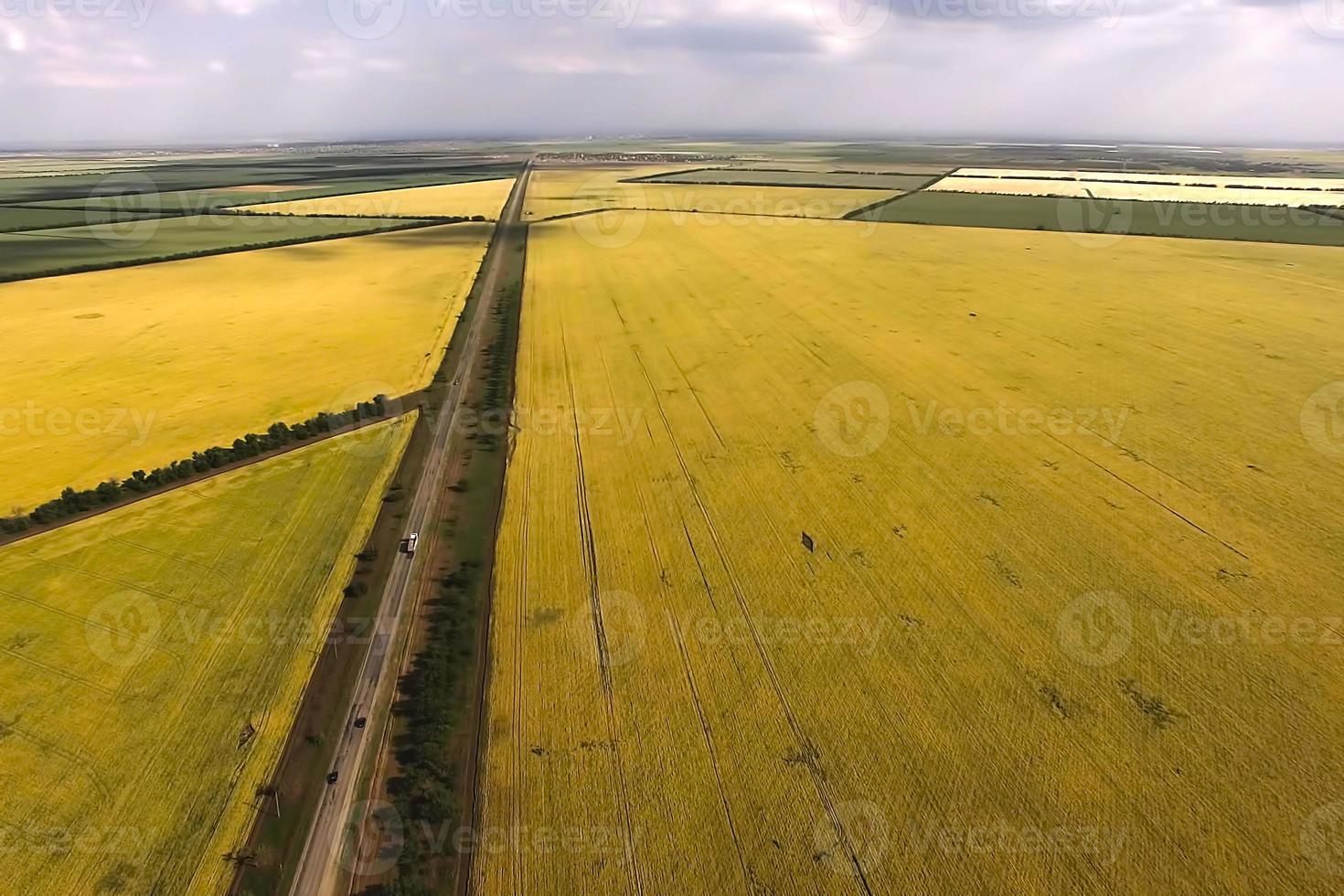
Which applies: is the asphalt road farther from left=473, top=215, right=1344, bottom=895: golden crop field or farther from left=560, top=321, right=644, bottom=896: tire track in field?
left=560, top=321, right=644, bottom=896: tire track in field

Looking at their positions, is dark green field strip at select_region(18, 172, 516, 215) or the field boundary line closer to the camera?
the field boundary line

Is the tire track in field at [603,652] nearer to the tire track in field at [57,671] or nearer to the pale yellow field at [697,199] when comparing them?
the tire track in field at [57,671]

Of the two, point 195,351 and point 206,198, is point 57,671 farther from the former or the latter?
point 206,198

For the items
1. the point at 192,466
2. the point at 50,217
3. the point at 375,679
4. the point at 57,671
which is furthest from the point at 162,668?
the point at 50,217

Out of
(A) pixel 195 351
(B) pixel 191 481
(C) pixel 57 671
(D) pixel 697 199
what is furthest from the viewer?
(D) pixel 697 199

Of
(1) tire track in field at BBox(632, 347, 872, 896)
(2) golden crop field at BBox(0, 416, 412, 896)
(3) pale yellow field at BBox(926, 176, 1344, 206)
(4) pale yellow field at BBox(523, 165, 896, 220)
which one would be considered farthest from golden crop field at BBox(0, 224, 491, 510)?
(3) pale yellow field at BBox(926, 176, 1344, 206)
